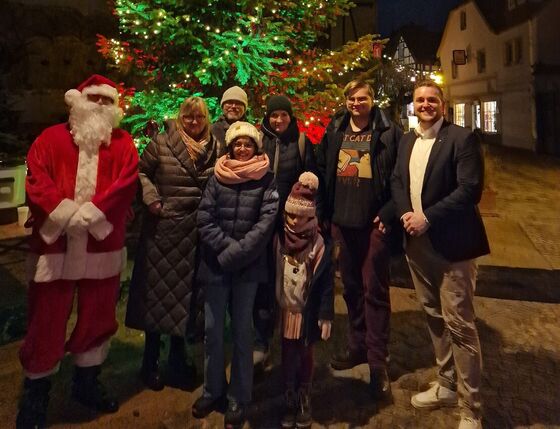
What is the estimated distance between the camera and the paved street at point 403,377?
3281 millimetres

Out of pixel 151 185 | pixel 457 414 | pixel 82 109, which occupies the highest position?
pixel 82 109

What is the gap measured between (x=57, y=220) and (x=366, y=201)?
7.35 feet

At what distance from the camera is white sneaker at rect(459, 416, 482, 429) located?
3.02 meters

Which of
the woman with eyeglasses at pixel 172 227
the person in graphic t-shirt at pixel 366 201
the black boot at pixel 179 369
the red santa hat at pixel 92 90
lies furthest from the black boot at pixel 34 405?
the person in graphic t-shirt at pixel 366 201

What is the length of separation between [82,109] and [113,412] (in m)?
2.24

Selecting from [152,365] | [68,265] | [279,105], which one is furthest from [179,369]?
[279,105]

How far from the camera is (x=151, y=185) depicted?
3.51 meters

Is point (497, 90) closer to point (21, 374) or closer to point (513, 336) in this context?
point (513, 336)

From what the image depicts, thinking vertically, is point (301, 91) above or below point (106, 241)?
above

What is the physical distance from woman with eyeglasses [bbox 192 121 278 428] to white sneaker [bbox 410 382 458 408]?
1287 millimetres

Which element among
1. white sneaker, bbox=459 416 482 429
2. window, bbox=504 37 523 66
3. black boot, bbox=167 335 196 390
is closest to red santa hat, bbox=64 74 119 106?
black boot, bbox=167 335 196 390

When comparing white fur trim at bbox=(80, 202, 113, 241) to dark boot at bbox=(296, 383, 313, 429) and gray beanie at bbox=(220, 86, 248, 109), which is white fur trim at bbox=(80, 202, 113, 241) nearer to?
gray beanie at bbox=(220, 86, 248, 109)

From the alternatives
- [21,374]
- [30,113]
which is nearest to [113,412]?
[21,374]

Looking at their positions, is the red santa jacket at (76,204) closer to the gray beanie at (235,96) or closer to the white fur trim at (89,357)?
the white fur trim at (89,357)
